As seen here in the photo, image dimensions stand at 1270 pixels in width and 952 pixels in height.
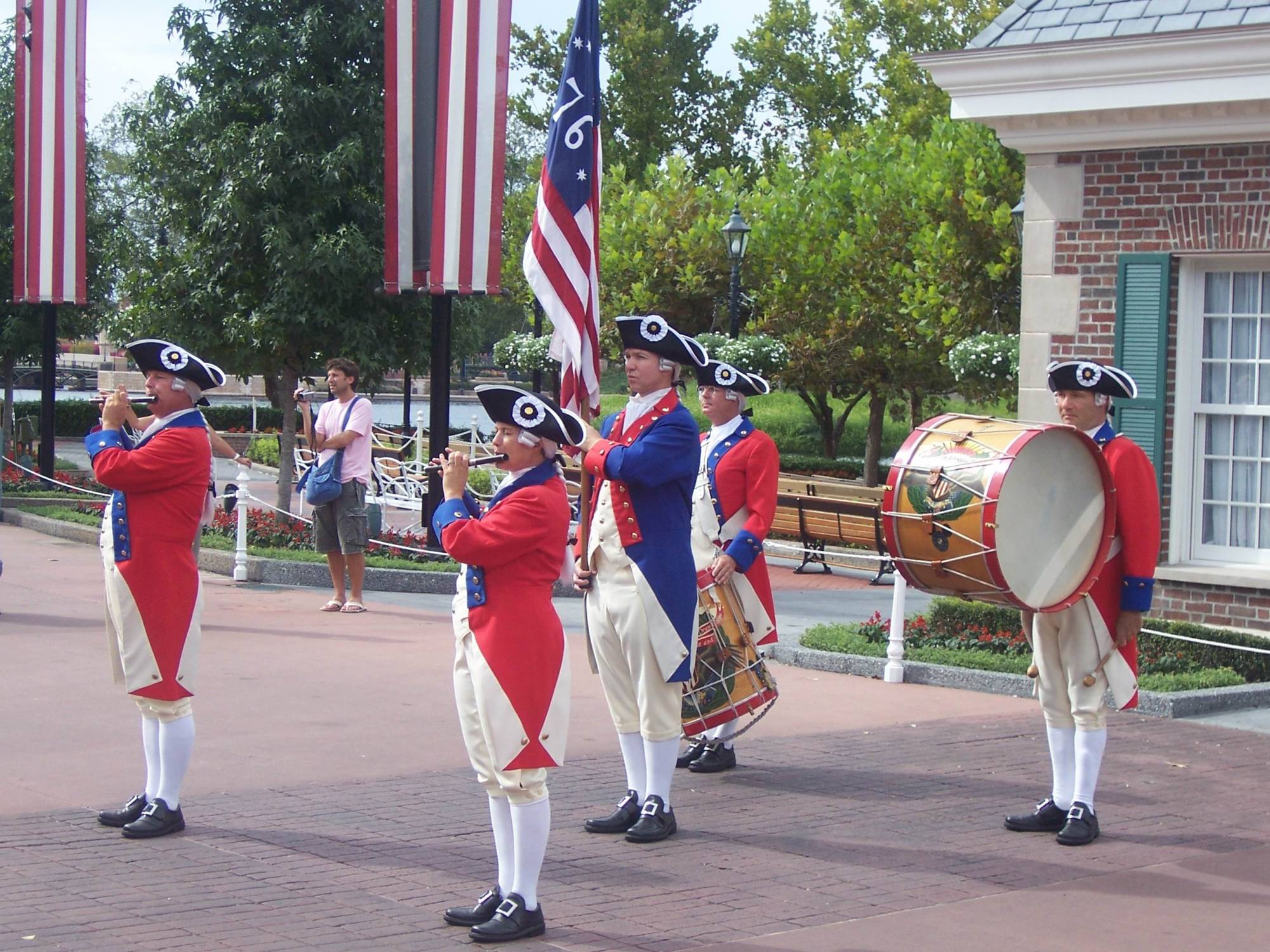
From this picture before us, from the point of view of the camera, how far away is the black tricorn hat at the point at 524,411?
5.43m

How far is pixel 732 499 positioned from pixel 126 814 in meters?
3.17

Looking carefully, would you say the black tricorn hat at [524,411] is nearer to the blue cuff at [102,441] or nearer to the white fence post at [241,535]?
the blue cuff at [102,441]

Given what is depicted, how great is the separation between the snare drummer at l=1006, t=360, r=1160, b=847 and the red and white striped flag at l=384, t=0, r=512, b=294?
28.9 ft

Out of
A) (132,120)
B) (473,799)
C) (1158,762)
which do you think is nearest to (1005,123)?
(1158,762)

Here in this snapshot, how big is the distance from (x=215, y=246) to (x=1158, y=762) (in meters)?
13.0

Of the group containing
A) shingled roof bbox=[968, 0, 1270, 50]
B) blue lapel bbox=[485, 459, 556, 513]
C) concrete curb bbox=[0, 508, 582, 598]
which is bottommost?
concrete curb bbox=[0, 508, 582, 598]

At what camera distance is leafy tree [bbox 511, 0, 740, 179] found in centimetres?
4866

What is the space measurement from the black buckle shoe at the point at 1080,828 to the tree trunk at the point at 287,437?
1316 cm

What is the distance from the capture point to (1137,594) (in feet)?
22.3

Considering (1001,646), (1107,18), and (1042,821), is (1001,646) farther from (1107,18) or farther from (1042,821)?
Result: (1107,18)

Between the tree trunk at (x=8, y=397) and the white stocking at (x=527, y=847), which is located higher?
the tree trunk at (x=8, y=397)

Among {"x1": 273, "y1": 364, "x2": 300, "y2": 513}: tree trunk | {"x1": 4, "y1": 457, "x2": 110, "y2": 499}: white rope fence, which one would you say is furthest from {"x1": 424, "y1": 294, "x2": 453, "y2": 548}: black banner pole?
{"x1": 4, "y1": 457, "x2": 110, "y2": 499}: white rope fence

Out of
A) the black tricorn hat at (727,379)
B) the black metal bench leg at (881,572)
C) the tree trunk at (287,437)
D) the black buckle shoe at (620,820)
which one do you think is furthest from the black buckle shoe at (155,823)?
the tree trunk at (287,437)

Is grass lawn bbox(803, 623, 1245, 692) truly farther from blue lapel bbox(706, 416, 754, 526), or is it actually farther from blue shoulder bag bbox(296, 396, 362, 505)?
blue shoulder bag bbox(296, 396, 362, 505)
